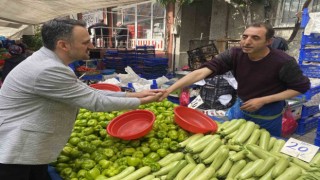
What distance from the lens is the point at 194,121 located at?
2732mm

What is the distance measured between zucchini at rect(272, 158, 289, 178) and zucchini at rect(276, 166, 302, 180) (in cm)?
2

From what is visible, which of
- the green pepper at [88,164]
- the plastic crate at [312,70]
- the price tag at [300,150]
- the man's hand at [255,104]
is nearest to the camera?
the price tag at [300,150]

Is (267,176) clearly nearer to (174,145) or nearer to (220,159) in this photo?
(220,159)

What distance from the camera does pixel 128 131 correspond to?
8.34 feet

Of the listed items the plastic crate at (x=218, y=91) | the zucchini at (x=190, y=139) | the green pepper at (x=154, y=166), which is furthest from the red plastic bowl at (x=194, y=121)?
the plastic crate at (x=218, y=91)

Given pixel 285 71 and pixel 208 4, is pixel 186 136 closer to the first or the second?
pixel 285 71

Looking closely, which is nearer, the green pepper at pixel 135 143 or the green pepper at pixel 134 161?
the green pepper at pixel 134 161

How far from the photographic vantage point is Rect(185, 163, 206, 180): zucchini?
1.79m

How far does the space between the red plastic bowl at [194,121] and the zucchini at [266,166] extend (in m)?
0.71

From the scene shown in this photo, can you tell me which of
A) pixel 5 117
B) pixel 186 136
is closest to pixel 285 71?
pixel 186 136

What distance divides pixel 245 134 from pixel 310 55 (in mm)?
4074

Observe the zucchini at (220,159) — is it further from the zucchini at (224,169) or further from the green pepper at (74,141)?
the green pepper at (74,141)

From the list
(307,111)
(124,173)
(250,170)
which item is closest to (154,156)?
(124,173)

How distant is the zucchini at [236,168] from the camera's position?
5.94 ft
